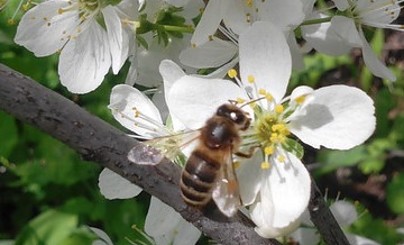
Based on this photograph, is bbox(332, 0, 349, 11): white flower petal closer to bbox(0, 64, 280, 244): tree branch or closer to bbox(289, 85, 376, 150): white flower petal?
bbox(289, 85, 376, 150): white flower petal

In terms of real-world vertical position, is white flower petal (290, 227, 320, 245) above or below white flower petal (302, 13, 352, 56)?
below

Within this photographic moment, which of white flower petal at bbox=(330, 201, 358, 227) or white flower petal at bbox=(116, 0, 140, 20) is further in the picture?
white flower petal at bbox=(330, 201, 358, 227)

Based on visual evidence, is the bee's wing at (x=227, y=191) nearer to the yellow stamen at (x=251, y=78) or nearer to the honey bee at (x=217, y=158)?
the honey bee at (x=217, y=158)

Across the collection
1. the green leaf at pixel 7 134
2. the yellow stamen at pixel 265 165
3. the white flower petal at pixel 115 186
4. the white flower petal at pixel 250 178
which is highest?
the yellow stamen at pixel 265 165

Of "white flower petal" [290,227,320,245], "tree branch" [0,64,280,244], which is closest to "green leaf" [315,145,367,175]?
"white flower petal" [290,227,320,245]

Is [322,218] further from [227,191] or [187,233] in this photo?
[187,233]

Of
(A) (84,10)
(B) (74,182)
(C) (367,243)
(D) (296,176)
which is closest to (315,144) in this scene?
(D) (296,176)

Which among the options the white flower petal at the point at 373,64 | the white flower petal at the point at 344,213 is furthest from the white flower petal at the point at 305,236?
the white flower petal at the point at 373,64
